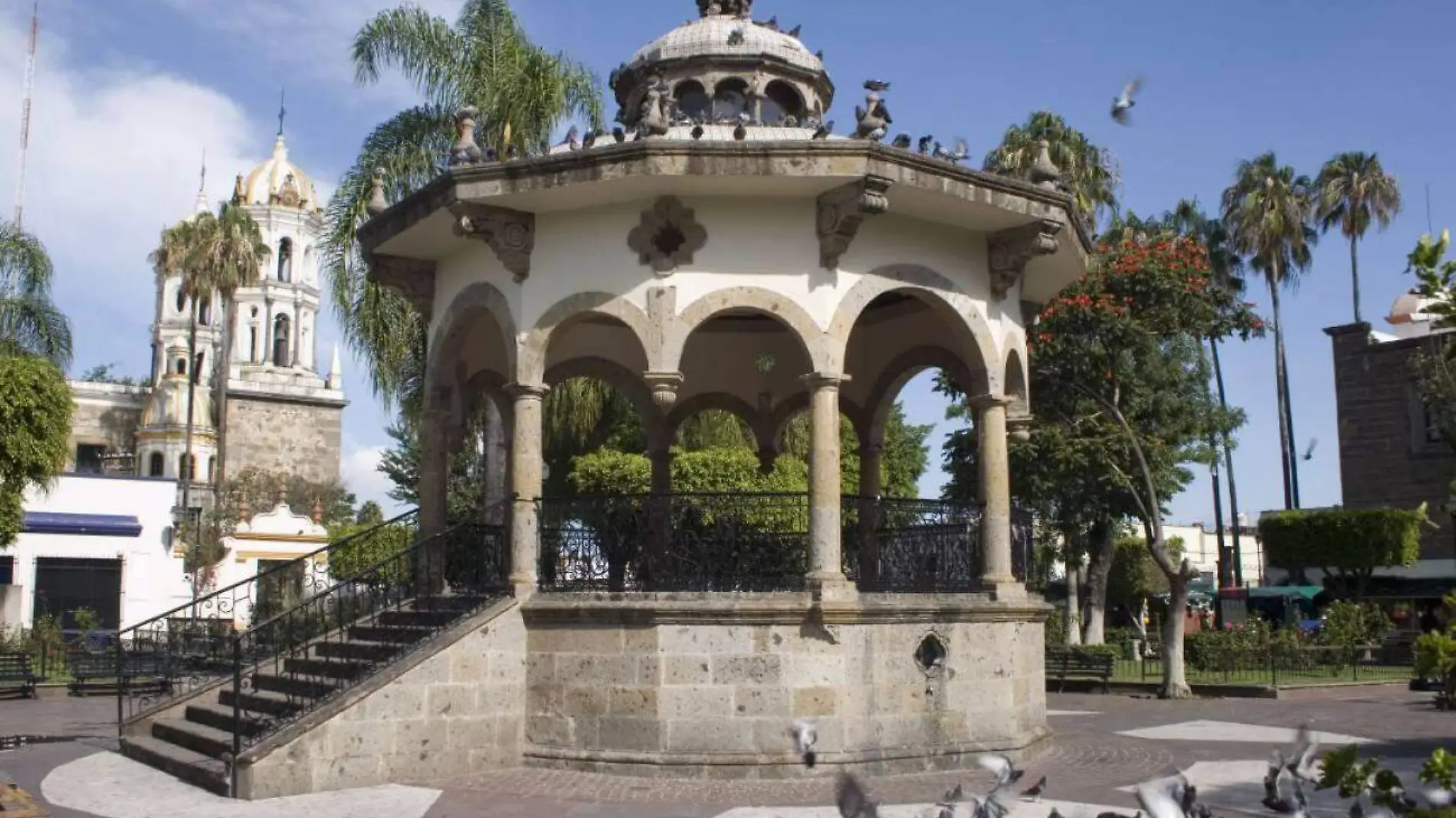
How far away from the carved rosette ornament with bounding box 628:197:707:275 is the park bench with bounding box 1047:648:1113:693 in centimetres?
1376

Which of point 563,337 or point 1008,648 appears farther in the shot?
point 563,337

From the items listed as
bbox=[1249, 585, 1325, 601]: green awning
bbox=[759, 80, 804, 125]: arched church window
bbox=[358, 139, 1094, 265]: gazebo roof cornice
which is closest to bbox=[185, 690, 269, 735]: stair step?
bbox=[358, 139, 1094, 265]: gazebo roof cornice

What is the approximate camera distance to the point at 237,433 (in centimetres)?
6594

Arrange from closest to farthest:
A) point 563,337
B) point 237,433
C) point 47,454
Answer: point 563,337, point 47,454, point 237,433

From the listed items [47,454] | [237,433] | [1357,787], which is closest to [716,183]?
[1357,787]

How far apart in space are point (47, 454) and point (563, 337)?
51.2 ft

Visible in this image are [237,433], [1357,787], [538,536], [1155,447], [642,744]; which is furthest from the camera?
[237,433]

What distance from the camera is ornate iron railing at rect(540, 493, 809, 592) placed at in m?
12.0

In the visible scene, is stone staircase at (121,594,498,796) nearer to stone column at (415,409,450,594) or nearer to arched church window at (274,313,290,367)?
stone column at (415,409,450,594)

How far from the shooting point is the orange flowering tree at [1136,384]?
72.4 feet

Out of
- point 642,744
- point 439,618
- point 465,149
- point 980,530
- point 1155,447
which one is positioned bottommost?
point 642,744

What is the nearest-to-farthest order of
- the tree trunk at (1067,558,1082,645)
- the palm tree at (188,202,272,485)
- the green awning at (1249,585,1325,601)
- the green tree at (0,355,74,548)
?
the green tree at (0,355,74,548) → the tree trunk at (1067,558,1082,645) → the green awning at (1249,585,1325,601) → the palm tree at (188,202,272,485)

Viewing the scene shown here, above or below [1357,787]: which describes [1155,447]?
above

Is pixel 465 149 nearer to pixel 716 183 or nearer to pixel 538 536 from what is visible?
pixel 716 183
